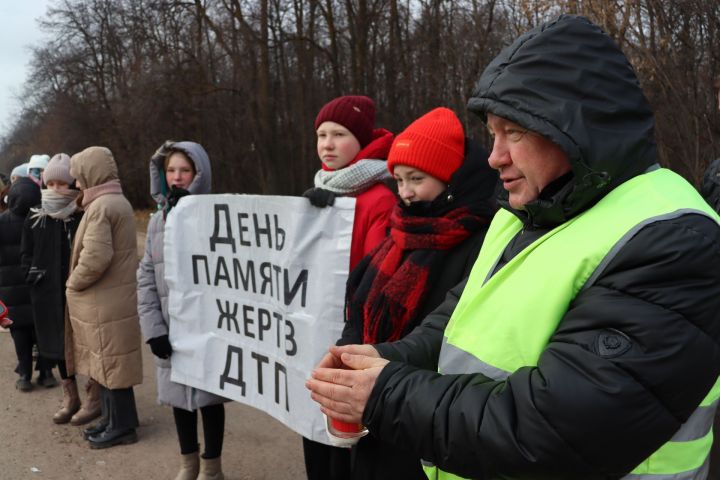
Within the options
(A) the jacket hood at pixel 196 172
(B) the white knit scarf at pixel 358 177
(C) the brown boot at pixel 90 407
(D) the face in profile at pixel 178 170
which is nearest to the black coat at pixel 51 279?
(C) the brown boot at pixel 90 407

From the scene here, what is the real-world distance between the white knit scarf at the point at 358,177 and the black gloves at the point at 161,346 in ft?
5.11

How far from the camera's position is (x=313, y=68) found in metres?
18.0

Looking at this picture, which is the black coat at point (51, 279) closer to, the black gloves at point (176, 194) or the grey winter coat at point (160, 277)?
the grey winter coat at point (160, 277)

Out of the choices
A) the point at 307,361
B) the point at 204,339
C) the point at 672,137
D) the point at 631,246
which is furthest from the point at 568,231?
the point at 672,137

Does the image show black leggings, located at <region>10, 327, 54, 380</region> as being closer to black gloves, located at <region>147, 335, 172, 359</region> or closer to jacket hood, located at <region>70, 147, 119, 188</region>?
jacket hood, located at <region>70, 147, 119, 188</region>

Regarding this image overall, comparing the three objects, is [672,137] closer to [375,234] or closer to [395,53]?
[375,234]

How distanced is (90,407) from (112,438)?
72cm

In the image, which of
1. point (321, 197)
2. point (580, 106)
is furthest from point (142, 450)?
point (580, 106)

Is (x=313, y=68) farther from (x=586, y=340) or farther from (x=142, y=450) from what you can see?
(x=586, y=340)

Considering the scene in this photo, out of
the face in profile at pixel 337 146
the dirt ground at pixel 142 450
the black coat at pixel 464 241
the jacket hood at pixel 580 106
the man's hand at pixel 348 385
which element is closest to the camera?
the jacket hood at pixel 580 106

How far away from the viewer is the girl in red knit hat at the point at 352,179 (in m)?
2.89

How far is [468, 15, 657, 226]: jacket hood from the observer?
119cm

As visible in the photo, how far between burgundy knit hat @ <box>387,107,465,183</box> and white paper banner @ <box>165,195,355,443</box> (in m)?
0.55

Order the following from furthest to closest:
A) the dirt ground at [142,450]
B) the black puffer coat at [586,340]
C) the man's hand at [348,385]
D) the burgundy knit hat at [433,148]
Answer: the dirt ground at [142,450], the burgundy knit hat at [433,148], the man's hand at [348,385], the black puffer coat at [586,340]
